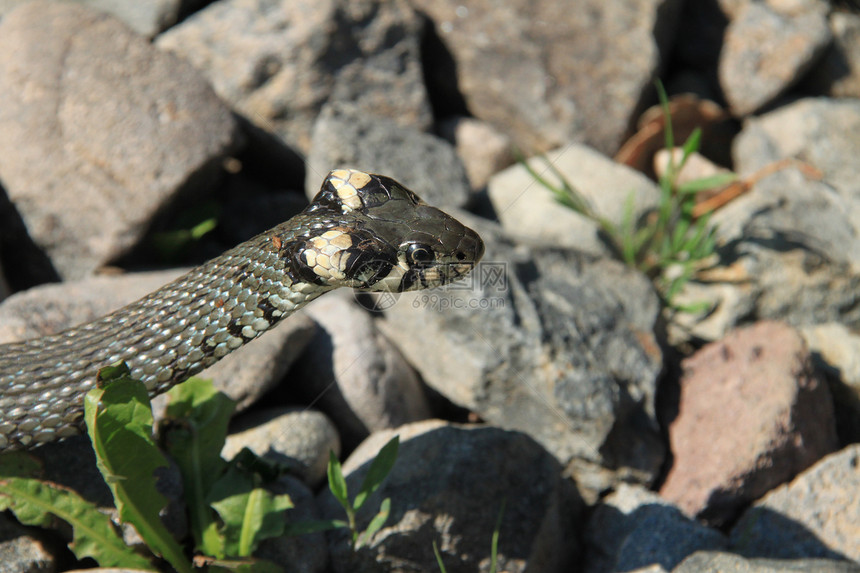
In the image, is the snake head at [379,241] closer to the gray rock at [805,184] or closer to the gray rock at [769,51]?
the gray rock at [805,184]

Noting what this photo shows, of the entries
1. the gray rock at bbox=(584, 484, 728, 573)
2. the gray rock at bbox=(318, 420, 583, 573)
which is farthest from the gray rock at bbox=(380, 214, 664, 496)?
the gray rock at bbox=(318, 420, 583, 573)

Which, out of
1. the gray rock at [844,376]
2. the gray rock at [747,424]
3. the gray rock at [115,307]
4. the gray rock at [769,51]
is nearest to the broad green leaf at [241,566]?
the gray rock at [115,307]

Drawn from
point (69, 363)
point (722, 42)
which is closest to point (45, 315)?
point (69, 363)

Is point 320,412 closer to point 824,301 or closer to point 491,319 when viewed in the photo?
point 491,319

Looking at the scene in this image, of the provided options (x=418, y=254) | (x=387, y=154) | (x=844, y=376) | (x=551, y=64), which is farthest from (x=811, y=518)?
(x=551, y=64)

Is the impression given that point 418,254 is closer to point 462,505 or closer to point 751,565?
point 462,505

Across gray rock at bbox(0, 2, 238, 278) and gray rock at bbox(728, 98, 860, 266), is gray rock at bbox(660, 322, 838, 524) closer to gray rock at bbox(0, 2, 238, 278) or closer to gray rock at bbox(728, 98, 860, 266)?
gray rock at bbox(728, 98, 860, 266)
